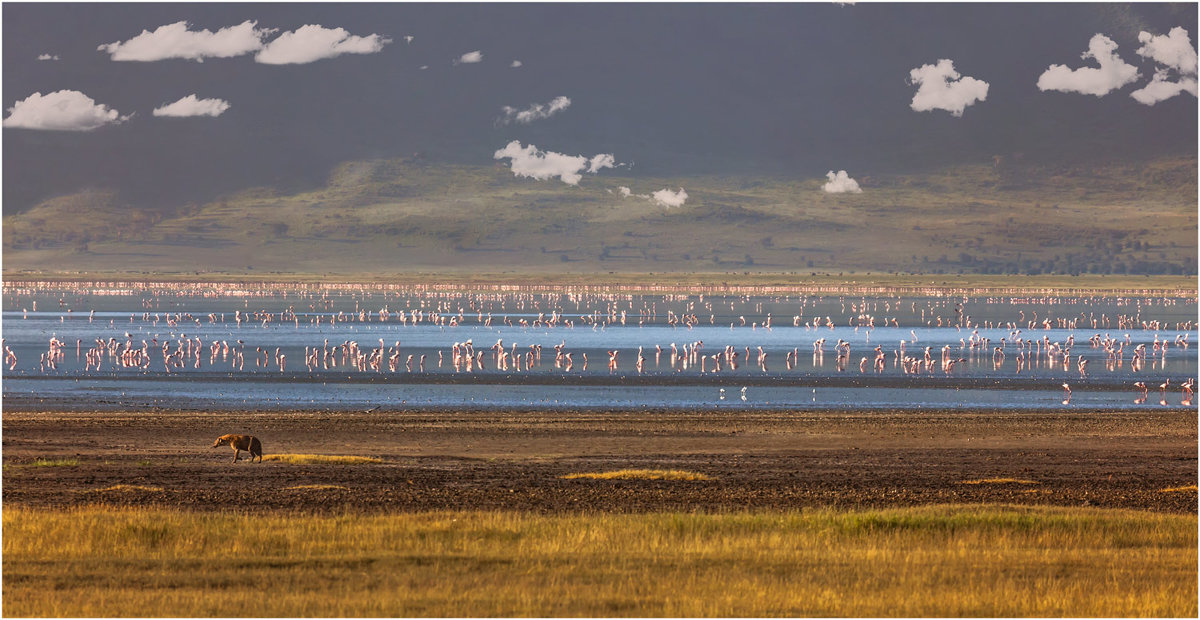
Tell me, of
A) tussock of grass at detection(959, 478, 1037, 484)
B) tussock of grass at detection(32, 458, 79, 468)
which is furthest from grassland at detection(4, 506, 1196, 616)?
tussock of grass at detection(32, 458, 79, 468)

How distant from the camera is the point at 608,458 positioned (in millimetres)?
39469

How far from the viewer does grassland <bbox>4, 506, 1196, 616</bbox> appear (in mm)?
17828

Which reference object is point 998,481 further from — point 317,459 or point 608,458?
point 317,459

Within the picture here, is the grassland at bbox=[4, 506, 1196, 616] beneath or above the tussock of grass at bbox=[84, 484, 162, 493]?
above

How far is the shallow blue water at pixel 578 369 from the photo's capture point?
2435 inches

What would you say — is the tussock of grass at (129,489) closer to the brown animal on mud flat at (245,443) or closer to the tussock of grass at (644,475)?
the brown animal on mud flat at (245,443)

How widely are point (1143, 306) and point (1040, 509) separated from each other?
17026 cm

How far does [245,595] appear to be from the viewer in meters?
18.1

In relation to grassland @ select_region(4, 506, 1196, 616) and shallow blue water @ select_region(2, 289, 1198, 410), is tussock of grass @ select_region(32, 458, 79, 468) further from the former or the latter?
shallow blue water @ select_region(2, 289, 1198, 410)

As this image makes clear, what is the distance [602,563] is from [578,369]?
56965 millimetres

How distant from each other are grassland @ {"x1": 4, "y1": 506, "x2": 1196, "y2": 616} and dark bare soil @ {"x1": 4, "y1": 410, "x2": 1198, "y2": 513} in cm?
321

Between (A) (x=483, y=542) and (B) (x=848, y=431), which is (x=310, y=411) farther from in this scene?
(A) (x=483, y=542)

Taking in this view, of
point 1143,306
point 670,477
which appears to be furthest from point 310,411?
point 1143,306

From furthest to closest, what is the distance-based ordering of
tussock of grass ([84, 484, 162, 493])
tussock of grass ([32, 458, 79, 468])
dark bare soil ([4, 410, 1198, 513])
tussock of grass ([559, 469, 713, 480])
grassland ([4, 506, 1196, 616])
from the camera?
tussock of grass ([32, 458, 79, 468])
tussock of grass ([559, 469, 713, 480])
tussock of grass ([84, 484, 162, 493])
dark bare soil ([4, 410, 1198, 513])
grassland ([4, 506, 1196, 616])
